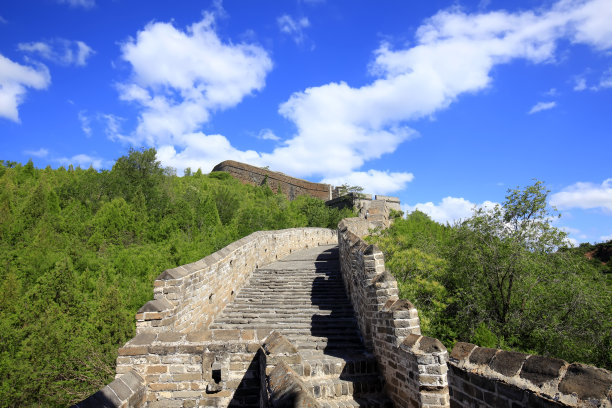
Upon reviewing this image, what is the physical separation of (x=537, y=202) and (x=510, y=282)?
334 cm

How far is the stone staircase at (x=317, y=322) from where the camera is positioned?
5.24 metres

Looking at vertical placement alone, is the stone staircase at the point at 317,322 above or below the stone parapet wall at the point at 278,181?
below

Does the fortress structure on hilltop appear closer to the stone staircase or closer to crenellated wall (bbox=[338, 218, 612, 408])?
the stone staircase

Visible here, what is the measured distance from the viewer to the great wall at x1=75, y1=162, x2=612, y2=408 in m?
2.39

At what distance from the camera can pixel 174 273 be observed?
20.8 ft

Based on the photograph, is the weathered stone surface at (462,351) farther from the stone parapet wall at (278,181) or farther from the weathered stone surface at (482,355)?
the stone parapet wall at (278,181)

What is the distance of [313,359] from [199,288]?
2916 millimetres

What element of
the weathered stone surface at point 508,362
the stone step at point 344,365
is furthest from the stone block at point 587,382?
the stone step at point 344,365

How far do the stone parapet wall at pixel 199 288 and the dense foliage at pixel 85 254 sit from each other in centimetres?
547

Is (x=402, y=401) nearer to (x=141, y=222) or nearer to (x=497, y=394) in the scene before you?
(x=497, y=394)

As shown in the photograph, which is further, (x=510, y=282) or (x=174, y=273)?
(x=510, y=282)

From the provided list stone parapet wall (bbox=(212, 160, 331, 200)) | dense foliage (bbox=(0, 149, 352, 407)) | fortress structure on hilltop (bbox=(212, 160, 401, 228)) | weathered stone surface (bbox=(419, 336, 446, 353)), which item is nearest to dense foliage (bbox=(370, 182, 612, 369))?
weathered stone surface (bbox=(419, 336, 446, 353))

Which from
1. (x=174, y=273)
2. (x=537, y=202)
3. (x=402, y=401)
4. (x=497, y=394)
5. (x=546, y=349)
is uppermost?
(x=537, y=202)

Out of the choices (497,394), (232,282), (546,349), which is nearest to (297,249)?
(232,282)
